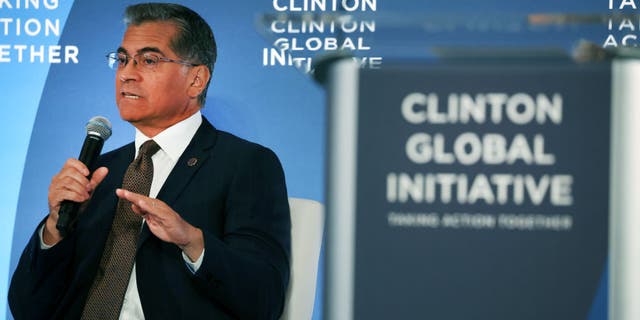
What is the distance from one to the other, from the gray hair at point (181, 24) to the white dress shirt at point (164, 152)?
170 millimetres

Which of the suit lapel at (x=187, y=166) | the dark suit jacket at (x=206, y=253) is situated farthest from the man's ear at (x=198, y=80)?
the dark suit jacket at (x=206, y=253)

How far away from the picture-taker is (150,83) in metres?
2.88

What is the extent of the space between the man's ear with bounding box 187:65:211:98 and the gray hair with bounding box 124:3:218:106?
21 mm

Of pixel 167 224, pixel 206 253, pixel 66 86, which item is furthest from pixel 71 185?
pixel 66 86

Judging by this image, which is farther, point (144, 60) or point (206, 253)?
point (144, 60)

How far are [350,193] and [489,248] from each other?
0.64ft

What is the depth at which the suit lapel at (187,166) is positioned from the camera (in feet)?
8.67

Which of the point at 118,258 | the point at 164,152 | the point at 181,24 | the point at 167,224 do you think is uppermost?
the point at 181,24

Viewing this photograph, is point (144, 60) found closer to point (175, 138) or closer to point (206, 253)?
point (175, 138)

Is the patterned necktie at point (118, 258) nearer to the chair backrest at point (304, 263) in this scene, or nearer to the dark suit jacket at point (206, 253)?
the dark suit jacket at point (206, 253)

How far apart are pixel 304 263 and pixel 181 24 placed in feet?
3.11

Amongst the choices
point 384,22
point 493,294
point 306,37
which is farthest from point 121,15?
point 493,294

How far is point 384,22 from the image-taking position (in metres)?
1.20

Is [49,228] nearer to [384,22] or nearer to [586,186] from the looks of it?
[384,22]
